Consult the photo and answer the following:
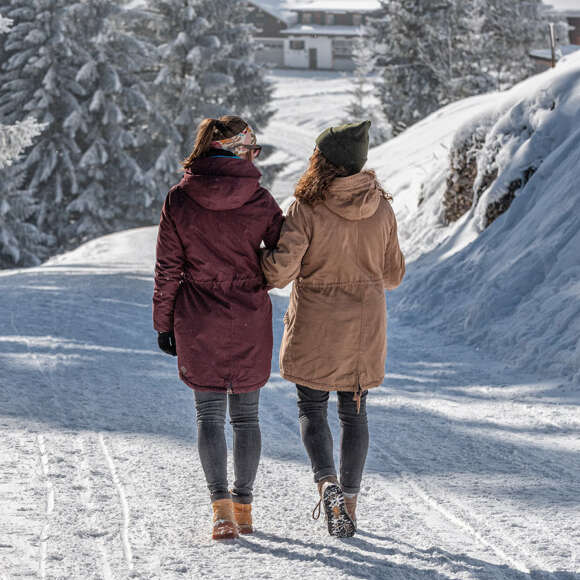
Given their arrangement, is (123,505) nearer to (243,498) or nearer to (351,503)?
(243,498)

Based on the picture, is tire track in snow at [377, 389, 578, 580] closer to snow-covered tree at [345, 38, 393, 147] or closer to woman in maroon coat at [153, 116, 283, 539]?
woman in maroon coat at [153, 116, 283, 539]

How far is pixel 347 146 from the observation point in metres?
3.69

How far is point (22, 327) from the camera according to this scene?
9008 mm

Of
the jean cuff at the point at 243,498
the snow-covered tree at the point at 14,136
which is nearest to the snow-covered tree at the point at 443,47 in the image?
the snow-covered tree at the point at 14,136

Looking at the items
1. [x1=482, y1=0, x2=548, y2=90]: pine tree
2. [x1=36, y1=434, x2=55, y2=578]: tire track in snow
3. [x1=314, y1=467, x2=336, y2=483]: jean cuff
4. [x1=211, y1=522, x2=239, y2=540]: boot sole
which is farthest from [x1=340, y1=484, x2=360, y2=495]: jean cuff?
[x1=482, y1=0, x2=548, y2=90]: pine tree

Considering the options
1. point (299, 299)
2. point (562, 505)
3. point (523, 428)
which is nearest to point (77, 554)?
point (299, 299)

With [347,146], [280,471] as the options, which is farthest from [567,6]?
[347,146]

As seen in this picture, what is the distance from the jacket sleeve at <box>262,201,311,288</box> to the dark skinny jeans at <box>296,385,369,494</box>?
58cm

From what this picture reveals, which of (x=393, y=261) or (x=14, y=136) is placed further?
(x=14, y=136)

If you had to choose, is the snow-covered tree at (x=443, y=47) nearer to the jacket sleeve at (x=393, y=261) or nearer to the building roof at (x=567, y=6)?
the building roof at (x=567, y=6)

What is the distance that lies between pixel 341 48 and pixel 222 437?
76.8m

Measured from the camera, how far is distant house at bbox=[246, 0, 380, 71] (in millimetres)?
76312

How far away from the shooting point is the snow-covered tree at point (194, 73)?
31703mm

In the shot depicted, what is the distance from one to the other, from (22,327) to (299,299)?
5925mm
